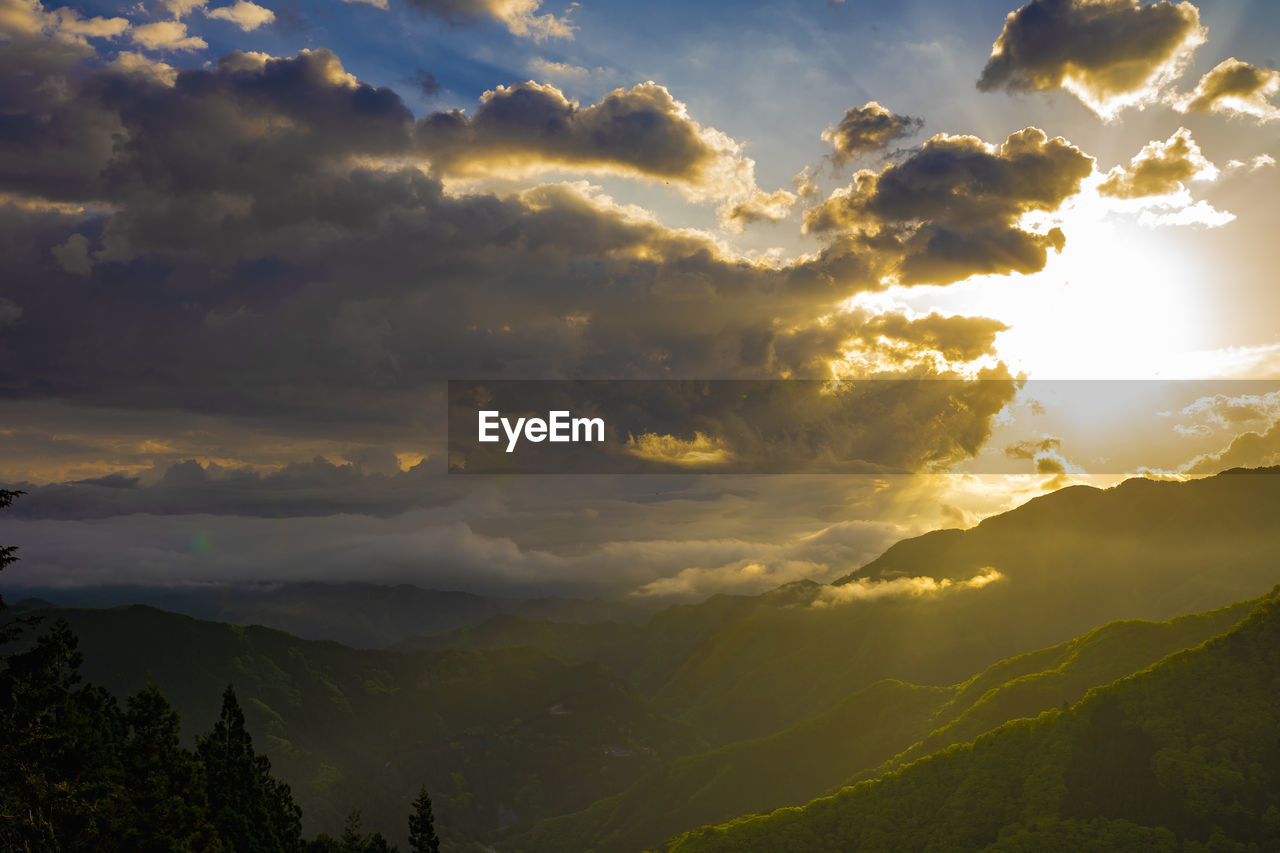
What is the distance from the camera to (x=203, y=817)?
100875 millimetres

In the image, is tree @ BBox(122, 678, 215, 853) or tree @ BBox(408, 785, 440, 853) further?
tree @ BBox(408, 785, 440, 853)

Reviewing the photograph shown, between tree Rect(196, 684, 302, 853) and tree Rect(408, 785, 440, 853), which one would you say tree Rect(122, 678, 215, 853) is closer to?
tree Rect(196, 684, 302, 853)

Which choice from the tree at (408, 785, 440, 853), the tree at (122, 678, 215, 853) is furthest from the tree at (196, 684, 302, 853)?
the tree at (408, 785, 440, 853)

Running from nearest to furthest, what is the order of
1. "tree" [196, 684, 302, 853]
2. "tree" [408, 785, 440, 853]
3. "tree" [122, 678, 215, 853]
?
"tree" [122, 678, 215, 853] → "tree" [196, 684, 302, 853] → "tree" [408, 785, 440, 853]

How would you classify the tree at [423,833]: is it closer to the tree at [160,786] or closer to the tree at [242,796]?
the tree at [242,796]

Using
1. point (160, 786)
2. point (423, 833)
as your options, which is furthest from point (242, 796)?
point (160, 786)

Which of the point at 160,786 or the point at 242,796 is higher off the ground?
the point at 160,786

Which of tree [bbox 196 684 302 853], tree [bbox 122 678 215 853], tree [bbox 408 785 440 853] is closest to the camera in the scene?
tree [bbox 122 678 215 853]

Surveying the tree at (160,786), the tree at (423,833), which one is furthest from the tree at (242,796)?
the tree at (423,833)

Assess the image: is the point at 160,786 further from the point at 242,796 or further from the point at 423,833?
the point at 423,833

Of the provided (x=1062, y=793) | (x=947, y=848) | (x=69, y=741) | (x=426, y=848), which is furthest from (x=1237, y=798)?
(x=69, y=741)

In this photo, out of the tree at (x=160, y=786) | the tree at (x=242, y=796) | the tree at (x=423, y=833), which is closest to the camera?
the tree at (x=160, y=786)

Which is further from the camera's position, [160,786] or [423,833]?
[423,833]

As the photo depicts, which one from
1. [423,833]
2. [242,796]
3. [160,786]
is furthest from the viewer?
[423,833]
